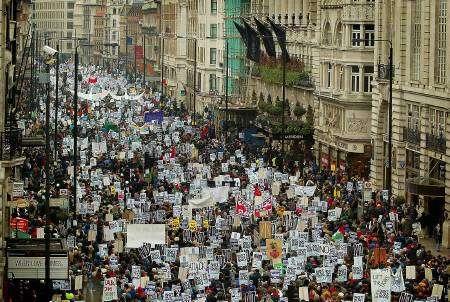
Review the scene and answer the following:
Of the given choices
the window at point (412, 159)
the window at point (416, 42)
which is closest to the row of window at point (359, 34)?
the window at point (416, 42)

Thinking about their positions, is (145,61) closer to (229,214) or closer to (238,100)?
(238,100)

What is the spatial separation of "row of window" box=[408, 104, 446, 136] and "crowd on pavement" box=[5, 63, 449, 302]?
3053 millimetres

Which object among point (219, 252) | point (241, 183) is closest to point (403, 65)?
point (241, 183)

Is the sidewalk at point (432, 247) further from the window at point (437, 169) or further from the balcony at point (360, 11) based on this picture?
the balcony at point (360, 11)

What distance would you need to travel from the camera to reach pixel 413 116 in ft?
204

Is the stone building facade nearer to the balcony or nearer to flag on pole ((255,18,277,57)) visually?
the balcony

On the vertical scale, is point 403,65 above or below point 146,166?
above

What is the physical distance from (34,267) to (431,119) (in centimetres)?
2430

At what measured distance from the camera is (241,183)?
6056 cm

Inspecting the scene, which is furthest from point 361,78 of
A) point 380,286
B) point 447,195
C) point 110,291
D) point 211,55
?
point 211,55

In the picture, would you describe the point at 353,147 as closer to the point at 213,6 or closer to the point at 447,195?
the point at 447,195

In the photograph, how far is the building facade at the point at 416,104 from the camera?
186 ft

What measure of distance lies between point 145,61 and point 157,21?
199 inches

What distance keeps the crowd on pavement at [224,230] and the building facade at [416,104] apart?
134 cm
